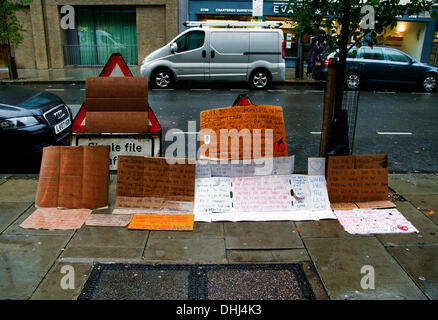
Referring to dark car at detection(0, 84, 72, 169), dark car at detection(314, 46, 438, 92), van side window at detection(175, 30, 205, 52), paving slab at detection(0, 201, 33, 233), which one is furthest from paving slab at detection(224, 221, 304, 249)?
dark car at detection(314, 46, 438, 92)

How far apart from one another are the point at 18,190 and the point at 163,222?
208 cm

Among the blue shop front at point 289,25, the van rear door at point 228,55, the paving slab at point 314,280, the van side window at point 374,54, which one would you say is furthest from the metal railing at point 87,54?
the paving slab at point 314,280

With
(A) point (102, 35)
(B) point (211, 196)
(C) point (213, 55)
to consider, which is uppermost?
(A) point (102, 35)

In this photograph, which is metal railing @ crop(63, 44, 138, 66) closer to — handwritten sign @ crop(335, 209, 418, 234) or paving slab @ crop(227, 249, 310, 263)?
handwritten sign @ crop(335, 209, 418, 234)

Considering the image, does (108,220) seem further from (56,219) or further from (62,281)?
(62,281)

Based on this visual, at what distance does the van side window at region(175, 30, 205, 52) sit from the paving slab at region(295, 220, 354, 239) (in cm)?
1081

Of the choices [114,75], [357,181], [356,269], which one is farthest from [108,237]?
[357,181]

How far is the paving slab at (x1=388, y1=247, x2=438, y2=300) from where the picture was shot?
2850mm

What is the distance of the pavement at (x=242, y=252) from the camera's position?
2832 mm

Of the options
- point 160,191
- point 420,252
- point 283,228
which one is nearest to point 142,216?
point 160,191

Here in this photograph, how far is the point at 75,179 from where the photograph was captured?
4.04 m

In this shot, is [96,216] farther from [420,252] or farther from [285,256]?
[420,252]

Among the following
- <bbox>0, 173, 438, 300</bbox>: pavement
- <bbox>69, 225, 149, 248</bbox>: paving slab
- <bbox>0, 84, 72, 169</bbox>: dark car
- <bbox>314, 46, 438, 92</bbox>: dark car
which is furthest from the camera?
<bbox>314, 46, 438, 92</bbox>: dark car

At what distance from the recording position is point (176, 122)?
27.6ft
